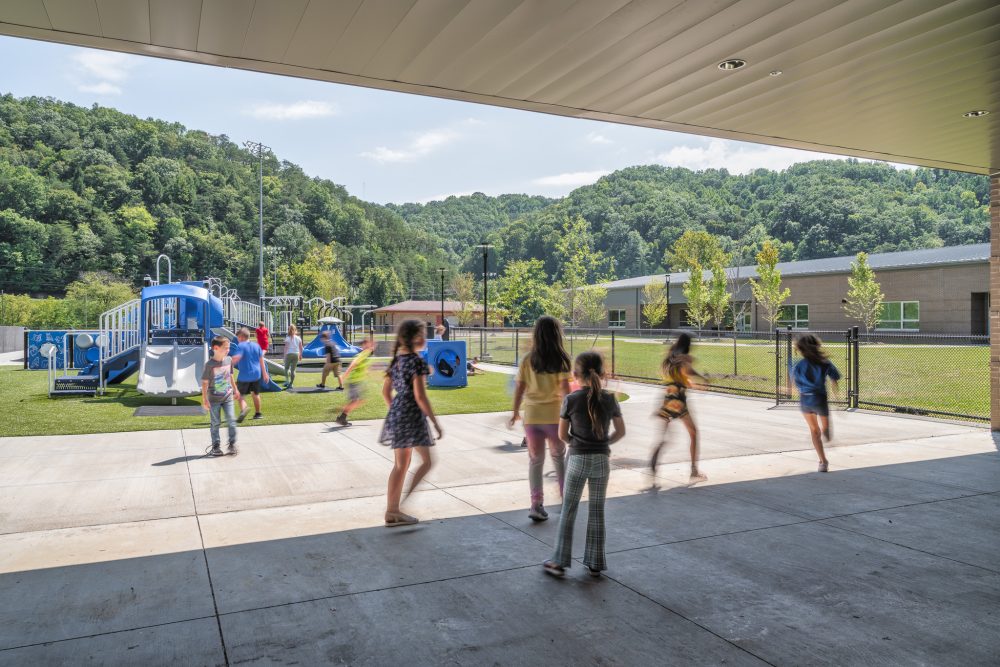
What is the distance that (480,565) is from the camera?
4824mm

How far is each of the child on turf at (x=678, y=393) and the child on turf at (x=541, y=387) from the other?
2225mm

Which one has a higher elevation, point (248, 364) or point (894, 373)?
point (248, 364)

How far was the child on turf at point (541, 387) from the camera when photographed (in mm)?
5457

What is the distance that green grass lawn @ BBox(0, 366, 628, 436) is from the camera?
36.5 ft

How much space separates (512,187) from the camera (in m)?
161

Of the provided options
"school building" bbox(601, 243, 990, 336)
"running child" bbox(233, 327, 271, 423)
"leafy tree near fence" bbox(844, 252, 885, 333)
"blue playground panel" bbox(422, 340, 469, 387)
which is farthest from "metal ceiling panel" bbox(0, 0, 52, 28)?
"leafy tree near fence" bbox(844, 252, 885, 333)

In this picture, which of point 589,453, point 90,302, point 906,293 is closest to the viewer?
point 589,453

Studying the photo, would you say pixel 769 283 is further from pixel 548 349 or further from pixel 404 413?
pixel 404 413

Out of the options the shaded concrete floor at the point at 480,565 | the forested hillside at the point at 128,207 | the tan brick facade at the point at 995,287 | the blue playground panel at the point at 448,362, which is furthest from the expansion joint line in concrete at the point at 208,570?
the forested hillside at the point at 128,207

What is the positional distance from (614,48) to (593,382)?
2959 millimetres

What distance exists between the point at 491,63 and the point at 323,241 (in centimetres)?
11186

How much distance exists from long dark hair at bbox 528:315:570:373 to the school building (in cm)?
4141

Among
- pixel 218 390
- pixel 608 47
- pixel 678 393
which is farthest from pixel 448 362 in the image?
pixel 608 47

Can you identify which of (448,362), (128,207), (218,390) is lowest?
(448,362)
